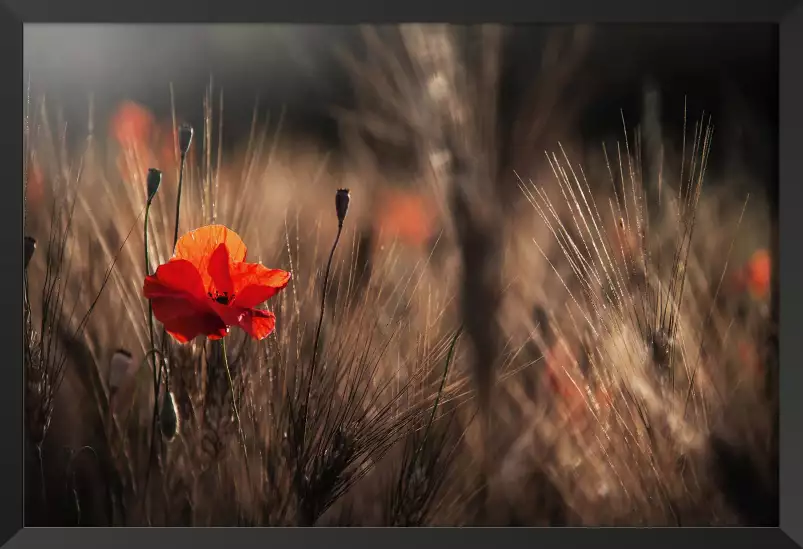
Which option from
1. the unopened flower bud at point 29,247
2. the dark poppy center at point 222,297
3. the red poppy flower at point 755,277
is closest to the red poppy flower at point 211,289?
the dark poppy center at point 222,297

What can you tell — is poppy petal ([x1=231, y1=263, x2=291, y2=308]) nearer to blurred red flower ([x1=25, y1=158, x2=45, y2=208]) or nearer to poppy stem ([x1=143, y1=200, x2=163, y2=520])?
poppy stem ([x1=143, y1=200, x2=163, y2=520])

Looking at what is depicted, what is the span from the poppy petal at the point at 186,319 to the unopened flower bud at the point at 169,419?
0.13 metres

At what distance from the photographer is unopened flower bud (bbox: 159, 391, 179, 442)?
4.41 ft

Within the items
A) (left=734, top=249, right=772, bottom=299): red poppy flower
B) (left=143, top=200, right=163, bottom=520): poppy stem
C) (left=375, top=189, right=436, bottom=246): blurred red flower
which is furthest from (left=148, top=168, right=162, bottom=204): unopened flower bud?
(left=734, top=249, right=772, bottom=299): red poppy flower

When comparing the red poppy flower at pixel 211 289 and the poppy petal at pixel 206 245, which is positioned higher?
the poppy petal at pixel 206 245

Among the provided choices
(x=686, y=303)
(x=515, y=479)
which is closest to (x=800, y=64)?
(x=686, y=303)

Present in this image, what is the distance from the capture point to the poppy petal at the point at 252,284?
1262 millimetres

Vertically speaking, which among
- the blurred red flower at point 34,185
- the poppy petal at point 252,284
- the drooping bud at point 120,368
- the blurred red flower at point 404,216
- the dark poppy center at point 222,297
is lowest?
the drooping bud at point 120,368

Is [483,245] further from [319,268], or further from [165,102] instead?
[165,102]

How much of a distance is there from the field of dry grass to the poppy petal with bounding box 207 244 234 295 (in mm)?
80

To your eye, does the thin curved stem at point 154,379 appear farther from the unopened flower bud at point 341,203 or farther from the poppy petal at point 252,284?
the unopened flower bud at point 341,203

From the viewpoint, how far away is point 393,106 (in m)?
1.34

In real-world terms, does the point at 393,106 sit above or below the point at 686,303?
above

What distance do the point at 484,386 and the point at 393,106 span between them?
1.58ft
